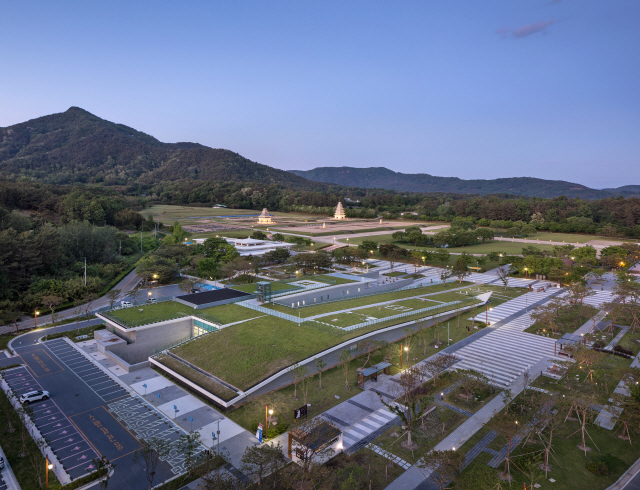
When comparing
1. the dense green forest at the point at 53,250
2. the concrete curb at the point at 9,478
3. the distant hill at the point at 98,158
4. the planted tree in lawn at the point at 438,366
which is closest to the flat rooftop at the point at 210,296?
the dense green forest at the point at 53,250

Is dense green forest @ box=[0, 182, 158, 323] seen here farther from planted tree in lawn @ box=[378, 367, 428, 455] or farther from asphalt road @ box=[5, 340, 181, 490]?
planted tree in lawn @ box=[378, 367, 428, 455]

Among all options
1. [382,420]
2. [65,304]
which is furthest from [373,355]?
[65,304]

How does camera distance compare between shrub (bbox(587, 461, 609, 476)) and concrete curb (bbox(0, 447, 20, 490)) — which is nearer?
concrete curb (bbox(0, 447, 20, 490))

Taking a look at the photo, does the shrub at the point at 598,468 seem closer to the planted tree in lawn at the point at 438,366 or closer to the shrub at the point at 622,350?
the planted tree in lawn at the point at 438,366

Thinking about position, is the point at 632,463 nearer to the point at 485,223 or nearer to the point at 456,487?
the point at 456,487

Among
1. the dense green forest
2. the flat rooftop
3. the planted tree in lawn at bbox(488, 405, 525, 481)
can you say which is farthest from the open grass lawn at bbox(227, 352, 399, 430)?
the dense green forest

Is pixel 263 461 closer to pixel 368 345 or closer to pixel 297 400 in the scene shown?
pixel 297 400
